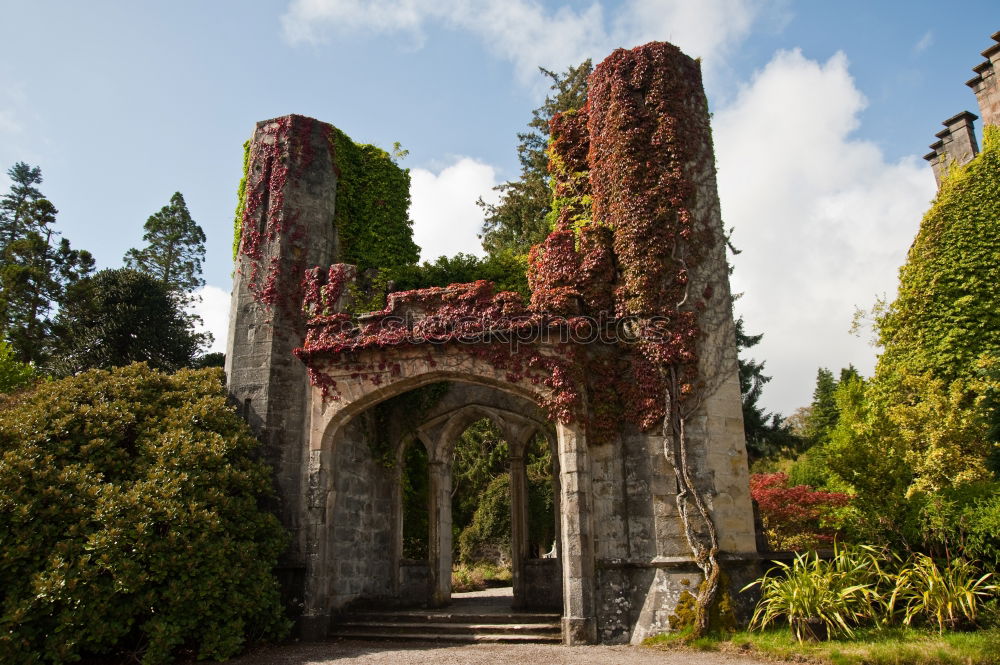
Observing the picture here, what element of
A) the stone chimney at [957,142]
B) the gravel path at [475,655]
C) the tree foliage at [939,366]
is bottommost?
the gravel path at [475,655]

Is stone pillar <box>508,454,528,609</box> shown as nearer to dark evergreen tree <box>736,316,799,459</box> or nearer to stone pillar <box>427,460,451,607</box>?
stone pillar <box>427,460,451,607</box>

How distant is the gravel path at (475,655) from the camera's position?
8312 millimetres

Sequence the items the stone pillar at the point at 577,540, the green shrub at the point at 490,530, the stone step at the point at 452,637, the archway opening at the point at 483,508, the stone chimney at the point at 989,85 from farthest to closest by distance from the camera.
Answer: the green shrub at the point at 490,530
the archway opening at the point at 483,508
the stone chimney at the point at 989,85
the stone step at the point at 452,637
the stone pillar at the point at 577,540

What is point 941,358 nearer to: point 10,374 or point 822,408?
point 822,408

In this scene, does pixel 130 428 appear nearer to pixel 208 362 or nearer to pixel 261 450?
pixel 261 450

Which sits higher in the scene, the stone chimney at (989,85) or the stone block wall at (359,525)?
the stone chimney at (989,85)

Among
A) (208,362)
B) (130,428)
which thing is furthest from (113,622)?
(208,362)

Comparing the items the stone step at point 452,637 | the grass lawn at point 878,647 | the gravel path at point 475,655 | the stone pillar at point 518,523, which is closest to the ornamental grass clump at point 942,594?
the grass lawn at point 878,647

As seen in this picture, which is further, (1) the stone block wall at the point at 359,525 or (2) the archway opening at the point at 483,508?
(2) the archway opening at the point at 483,508

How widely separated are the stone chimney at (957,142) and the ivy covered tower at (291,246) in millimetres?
14102

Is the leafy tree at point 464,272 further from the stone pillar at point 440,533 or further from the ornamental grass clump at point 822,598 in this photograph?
the ornamental grass clump at point 822,598

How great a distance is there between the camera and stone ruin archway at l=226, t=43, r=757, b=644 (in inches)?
392

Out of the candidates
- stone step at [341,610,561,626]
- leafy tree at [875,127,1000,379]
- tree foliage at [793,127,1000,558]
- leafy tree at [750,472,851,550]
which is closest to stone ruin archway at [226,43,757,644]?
stone step at [341,610,561,626]

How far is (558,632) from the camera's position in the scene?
9969 millimetres
